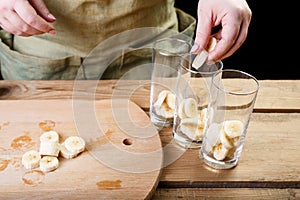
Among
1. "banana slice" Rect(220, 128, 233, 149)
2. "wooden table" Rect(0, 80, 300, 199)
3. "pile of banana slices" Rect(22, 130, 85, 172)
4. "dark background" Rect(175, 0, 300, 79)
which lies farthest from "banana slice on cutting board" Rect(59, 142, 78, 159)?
"dark background" Rect(175, 0, 300, 79)

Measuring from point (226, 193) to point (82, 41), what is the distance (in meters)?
0.62

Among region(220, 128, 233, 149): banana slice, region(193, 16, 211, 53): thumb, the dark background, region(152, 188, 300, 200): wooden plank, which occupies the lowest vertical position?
the dark background

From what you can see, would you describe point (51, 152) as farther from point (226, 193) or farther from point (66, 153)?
point (226, 193)

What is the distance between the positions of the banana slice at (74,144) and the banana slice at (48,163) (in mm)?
37

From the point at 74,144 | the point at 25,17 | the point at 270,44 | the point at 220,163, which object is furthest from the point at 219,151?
the point at 270,44

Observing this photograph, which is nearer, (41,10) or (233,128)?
(233,128)

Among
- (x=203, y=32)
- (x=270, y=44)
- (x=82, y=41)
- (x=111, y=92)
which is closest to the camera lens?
(x=203, y=32)

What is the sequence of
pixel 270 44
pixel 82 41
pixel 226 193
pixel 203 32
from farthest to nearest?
pixel 270 44, pixel 82 41, pixel 203 32, pixel 226 193

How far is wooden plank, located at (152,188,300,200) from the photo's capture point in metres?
0.84

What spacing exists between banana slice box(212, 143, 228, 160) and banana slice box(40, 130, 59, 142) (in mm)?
309

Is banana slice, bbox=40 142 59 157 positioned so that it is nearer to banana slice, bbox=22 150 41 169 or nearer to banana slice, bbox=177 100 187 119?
banana slice, bbox=22 150 41 169

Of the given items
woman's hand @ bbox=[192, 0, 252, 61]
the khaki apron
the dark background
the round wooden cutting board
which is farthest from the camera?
the dark background

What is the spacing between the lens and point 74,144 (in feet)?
2.95

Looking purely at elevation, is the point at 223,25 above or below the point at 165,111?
above
